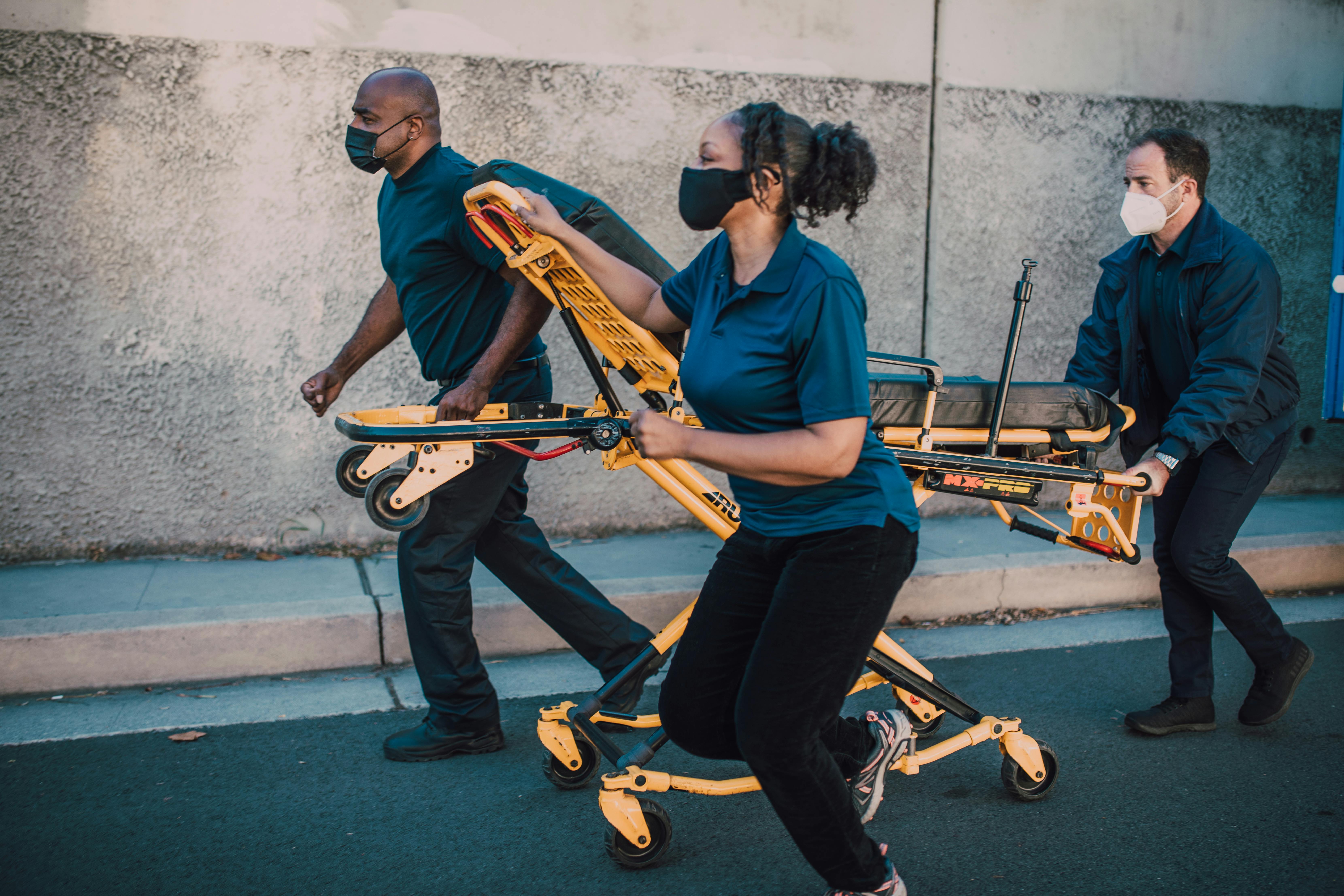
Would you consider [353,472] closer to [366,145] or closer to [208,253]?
[366,145]

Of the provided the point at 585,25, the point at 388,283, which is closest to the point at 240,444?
the point at 388,283

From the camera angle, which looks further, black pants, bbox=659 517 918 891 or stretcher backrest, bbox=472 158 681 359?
stretcher backrest, bbox=472 158 681 359

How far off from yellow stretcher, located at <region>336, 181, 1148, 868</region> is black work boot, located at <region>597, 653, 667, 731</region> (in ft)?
0.08

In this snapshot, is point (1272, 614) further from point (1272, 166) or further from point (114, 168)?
point (114, 168)

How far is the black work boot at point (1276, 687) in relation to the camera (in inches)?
151

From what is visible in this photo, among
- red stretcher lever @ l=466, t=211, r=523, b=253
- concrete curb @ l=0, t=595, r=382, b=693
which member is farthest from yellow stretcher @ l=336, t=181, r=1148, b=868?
concrete curb @ l=0, t=595, r=382, b=693

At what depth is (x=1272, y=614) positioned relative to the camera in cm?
388

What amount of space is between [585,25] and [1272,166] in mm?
4388

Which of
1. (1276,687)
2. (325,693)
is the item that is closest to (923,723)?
(1276,687)

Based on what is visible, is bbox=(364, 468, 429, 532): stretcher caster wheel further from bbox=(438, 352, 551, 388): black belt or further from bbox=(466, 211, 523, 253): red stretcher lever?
bbox=(466, 211, 523, 253): red stretcher lever

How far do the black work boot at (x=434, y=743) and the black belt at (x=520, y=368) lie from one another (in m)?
1.12

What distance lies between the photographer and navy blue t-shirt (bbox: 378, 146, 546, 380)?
3.41m

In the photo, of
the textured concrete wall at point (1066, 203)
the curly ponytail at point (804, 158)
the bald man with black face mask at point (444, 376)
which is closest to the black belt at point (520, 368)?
the bald man with black face mask at point (444, 376)

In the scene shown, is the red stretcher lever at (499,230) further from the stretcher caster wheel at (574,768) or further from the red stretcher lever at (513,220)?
the stretcher caster wheel at (574,768)
